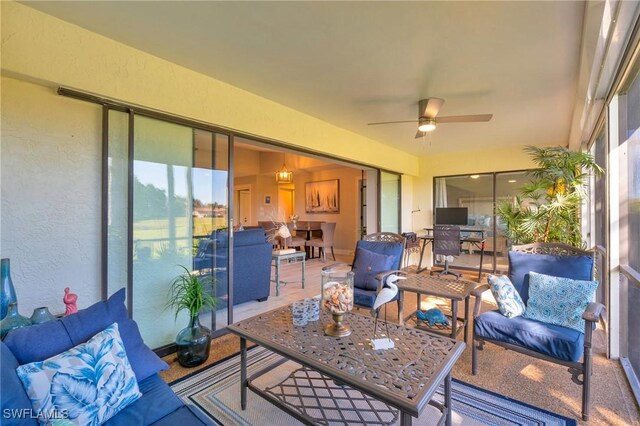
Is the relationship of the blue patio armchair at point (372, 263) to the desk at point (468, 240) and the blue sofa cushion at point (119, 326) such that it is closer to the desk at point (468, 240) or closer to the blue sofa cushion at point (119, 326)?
the blue sofa cushion at point (119, 326)

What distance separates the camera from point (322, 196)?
8.98 m

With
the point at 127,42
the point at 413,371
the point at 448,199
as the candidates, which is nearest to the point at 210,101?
the point at 127,42

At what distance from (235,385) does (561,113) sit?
15.2 ft

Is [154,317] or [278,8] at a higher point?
[278,8]

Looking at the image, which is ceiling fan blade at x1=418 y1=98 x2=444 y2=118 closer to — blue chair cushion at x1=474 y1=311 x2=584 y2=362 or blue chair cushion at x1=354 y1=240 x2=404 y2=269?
blue chair cushion at x1=354 y1=240 x2=404 y2=269

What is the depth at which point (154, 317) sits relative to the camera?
8.36ft

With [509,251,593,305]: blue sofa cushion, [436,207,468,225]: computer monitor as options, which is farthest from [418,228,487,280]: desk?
[509,251,593,305]: blue sofa cushion

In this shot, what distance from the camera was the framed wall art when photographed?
28.5 ft

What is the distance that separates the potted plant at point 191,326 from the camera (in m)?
2.39

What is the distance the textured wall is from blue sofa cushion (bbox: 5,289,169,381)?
2.72ft

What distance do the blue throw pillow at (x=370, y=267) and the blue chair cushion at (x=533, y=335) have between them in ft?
3.43

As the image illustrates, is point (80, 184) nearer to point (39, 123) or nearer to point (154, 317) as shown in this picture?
point (39, 123)

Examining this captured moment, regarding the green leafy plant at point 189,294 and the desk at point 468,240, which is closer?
the green leafy plant at point 189,294

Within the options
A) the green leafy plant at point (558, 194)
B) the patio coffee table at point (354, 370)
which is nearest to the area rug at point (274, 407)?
the patio coffee table at point (354, 370)
